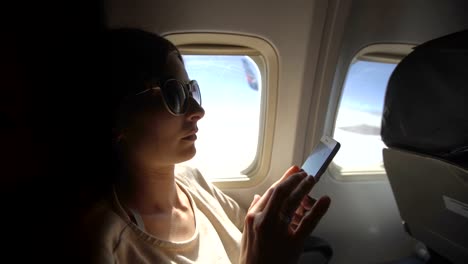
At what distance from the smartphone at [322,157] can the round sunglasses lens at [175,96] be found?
0.47 m

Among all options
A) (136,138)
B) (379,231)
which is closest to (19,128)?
(136,138)

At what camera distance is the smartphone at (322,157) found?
107cm

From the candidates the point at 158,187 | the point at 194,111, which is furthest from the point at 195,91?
the point at 158,187

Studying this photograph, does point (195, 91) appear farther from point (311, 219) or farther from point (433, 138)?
point (433, 138)

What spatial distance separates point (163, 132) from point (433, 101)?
849 mm

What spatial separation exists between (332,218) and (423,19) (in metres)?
1.20

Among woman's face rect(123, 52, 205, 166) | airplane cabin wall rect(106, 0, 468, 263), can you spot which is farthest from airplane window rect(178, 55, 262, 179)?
woman's face rect(123, 52, 205, 166)

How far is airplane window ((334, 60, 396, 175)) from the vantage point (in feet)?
6.02

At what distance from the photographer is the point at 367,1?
1500 millimetres

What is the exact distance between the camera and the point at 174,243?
0.96m

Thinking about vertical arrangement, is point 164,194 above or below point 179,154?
below

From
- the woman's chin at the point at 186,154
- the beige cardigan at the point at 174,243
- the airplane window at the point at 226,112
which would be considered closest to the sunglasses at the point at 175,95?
the woman's chin at the point at 186,154

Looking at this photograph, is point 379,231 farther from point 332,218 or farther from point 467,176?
point 467,176

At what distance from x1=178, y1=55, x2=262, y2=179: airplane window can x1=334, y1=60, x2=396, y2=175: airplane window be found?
49 centimetres
